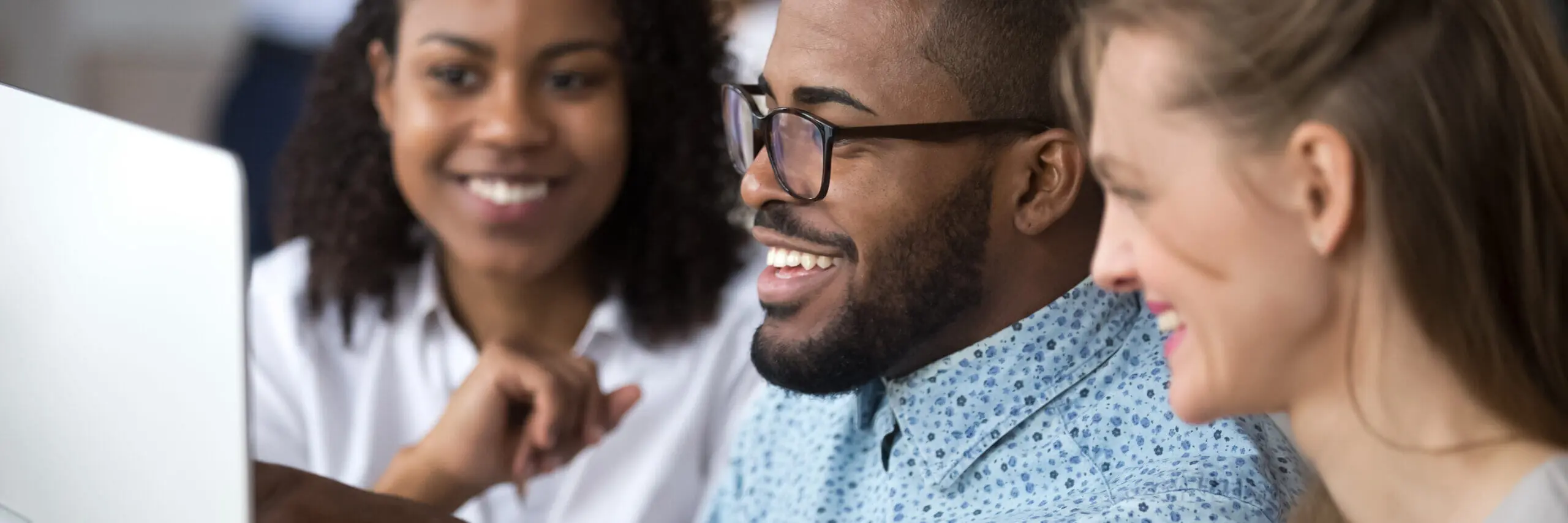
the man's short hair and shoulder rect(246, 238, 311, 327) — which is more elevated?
the man's short hair

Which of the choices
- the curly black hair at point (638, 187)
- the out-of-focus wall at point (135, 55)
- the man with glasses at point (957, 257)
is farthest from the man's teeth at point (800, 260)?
the out-of-focus wall at point (135, 55)

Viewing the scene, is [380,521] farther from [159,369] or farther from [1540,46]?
[1540,46]

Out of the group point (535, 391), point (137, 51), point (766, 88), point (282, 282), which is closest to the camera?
point (766, 88)

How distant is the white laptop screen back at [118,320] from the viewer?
0.63m

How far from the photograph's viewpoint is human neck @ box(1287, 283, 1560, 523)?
613 millimetres

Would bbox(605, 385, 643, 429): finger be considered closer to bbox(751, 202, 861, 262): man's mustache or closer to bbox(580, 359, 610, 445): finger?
bbox(580, 359, 610, 445): finger

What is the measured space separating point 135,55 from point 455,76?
7.61ft

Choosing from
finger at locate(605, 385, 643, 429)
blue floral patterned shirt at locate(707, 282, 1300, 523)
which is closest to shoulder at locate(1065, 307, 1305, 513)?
blue floral patterned shirt at locate(707, 282, 1300, 523)

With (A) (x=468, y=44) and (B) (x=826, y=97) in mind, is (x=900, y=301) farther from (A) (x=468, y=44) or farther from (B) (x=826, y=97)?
(A) (x=468, y=44)

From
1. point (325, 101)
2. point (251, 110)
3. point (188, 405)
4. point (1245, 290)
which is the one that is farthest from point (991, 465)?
point (251, 110)

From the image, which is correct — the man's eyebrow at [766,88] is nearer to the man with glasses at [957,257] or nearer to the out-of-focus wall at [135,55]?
the man with glasses at [957,257]

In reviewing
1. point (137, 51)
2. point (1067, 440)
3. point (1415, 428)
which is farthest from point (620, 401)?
point (137, 51)

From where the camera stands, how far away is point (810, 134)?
0.98 meters

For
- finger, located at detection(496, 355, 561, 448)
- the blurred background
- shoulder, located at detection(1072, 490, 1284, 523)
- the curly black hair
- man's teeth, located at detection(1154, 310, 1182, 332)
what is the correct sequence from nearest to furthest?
man's teeth, located at detection(1154, 310, 1182, 332) < shoulder, located at detection(1072, 490, 1284, 523) < finger, located at detection(496, 355, 561, 448) < the curly black hair < the blurred background
